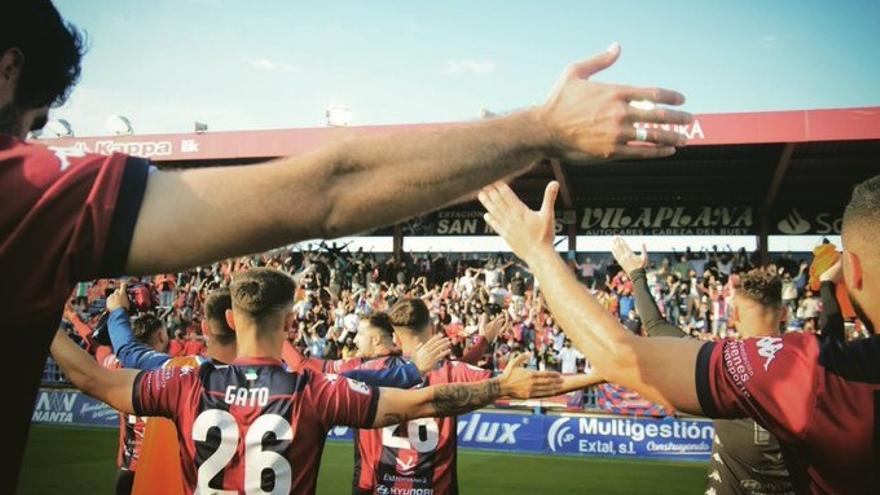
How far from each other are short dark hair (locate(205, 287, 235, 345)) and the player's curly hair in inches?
160

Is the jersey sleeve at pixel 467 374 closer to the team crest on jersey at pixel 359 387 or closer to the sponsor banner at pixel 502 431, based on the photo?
the team crest on jersey at pixel 359 387

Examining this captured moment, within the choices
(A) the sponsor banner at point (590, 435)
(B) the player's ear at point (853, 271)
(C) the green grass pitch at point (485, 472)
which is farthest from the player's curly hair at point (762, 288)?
(A) the sponsor banner at point (590, 435)

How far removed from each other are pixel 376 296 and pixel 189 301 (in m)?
6.96

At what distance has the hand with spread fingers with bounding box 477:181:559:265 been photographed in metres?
2.64

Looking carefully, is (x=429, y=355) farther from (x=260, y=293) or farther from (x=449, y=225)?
(x=449, y=225)

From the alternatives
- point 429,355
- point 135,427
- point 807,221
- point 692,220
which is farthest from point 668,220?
point 429,355

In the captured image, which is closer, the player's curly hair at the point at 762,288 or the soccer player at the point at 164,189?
the soccer player at the point at 164,189

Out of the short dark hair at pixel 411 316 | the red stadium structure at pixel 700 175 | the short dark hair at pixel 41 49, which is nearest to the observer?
the short dark hair at pixel 41 49

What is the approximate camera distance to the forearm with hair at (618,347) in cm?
240

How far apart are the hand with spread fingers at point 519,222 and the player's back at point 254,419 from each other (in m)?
1.36

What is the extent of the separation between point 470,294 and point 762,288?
57.6ft

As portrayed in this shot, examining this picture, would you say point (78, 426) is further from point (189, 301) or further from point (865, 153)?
point (865, 153)

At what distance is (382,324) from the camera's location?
22.3 ft

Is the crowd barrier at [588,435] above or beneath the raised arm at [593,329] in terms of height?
beneath
